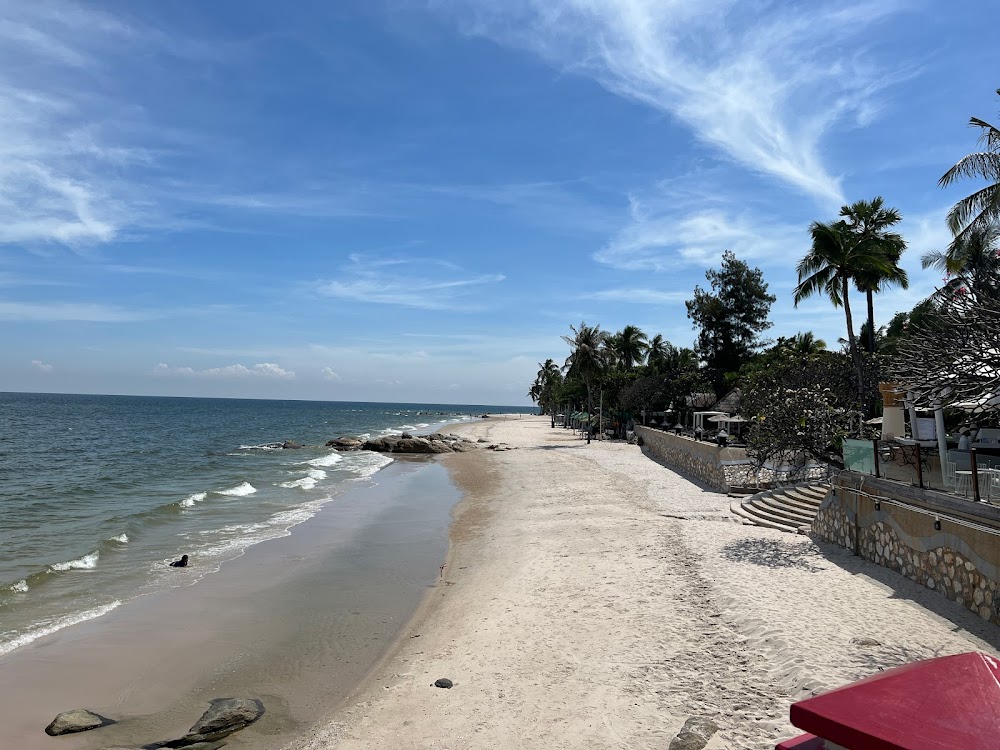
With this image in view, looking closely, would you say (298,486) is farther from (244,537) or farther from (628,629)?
(628,629)

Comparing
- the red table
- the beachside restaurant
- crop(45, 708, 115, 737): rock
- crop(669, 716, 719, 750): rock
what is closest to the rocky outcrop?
the beachside restaurant

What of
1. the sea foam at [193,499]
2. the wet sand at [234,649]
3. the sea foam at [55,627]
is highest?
the sea foam at [193,499]

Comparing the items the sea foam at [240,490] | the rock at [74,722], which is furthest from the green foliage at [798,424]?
the sea foam at [240,490]

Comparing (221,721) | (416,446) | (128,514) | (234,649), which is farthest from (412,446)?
(221,721)

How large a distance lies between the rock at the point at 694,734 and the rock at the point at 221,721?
17.0 ft

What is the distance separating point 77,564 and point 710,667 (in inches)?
586

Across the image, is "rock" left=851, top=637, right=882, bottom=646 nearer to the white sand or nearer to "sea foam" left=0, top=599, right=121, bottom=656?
the white sand

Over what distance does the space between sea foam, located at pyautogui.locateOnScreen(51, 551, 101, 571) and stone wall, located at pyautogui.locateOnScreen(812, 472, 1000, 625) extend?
1726 centimetres

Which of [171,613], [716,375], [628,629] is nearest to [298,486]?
[171,613]

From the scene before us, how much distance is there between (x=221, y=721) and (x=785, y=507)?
14.3 m

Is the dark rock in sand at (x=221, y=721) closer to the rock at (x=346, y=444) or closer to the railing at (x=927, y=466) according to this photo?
the railing at (x=927, y=466)

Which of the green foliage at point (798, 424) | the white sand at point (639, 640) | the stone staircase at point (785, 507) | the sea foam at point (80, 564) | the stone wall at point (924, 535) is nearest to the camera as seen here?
the white sand at point (639, 640)

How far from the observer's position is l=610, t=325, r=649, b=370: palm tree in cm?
6831

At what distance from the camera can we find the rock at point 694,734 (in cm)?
617
